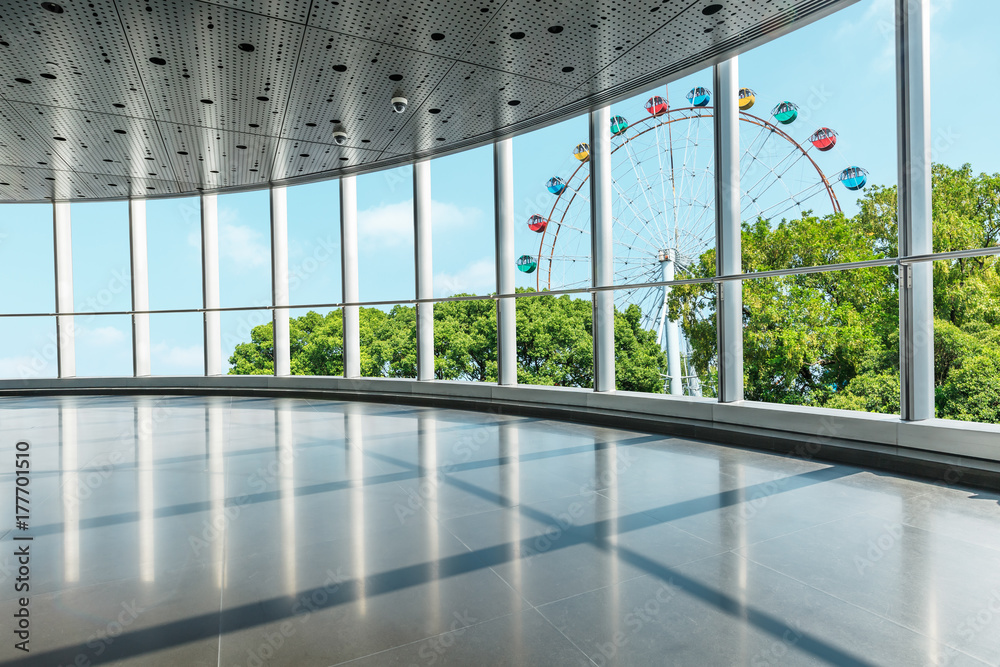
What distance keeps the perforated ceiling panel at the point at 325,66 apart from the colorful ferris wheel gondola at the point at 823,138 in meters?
9.76

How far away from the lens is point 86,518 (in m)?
3.79

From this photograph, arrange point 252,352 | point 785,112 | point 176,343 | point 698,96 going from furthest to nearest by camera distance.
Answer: point 252,352
point 785,112
point 698,96
point 176,343

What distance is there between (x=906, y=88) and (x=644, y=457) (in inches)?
150

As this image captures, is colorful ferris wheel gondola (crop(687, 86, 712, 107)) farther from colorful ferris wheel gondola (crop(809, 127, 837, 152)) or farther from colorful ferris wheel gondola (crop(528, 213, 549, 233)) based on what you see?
colorful ferris wheel gondola (crop(528, 213, 549, 233))

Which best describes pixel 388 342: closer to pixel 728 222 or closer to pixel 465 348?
pixel 465 348

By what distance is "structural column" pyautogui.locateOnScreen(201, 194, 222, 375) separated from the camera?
1145 cm

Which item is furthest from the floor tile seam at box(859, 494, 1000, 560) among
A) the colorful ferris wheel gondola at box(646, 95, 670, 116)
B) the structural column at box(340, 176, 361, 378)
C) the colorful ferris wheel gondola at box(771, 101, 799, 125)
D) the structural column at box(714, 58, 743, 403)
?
the colorful ferris wheel gondola at box(646, 95, 670, 116)

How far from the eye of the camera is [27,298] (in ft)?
38.4

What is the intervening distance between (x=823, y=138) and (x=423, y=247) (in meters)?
10.6

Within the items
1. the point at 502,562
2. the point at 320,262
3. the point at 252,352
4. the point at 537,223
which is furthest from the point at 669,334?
the point at 252,352

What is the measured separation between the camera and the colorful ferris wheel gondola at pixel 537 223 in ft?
59.1

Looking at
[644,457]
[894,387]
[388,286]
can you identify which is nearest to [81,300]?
[644,457]

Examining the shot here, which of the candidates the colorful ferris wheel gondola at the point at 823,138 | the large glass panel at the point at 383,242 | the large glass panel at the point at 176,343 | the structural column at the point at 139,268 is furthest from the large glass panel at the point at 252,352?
the colorful ferris wheel gondola at the point at 823,138

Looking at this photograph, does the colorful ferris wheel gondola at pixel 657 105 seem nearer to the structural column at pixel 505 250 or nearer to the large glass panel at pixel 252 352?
the structural column at pixel 505 250
